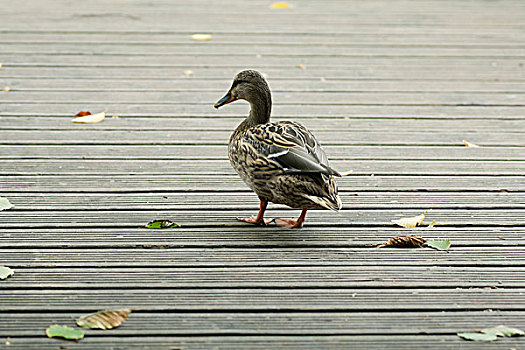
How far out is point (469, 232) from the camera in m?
3.33

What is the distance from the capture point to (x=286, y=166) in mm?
3150

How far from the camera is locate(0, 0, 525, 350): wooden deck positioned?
266 cm

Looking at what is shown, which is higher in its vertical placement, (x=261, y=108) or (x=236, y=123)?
(x=261, y=108)

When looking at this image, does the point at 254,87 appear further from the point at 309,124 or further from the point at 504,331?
the point at 504,331

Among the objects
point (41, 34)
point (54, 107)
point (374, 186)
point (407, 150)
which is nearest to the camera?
point (374, 186)

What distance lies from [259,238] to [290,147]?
413 millimetres

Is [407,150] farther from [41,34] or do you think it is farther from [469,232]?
[41,34]

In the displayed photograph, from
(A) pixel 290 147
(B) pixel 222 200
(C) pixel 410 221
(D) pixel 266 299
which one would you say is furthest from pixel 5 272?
(C) pixel 410 221

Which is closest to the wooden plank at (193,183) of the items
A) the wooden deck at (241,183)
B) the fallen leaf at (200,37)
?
the wooden deck at (241,183)

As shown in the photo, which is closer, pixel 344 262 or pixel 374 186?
pixel 344 262

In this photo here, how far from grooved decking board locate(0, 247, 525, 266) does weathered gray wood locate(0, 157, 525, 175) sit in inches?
34.0

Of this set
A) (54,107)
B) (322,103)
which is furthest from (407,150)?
(54,107)

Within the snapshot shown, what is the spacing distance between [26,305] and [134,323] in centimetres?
40

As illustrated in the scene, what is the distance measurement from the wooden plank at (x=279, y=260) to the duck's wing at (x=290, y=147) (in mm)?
347
